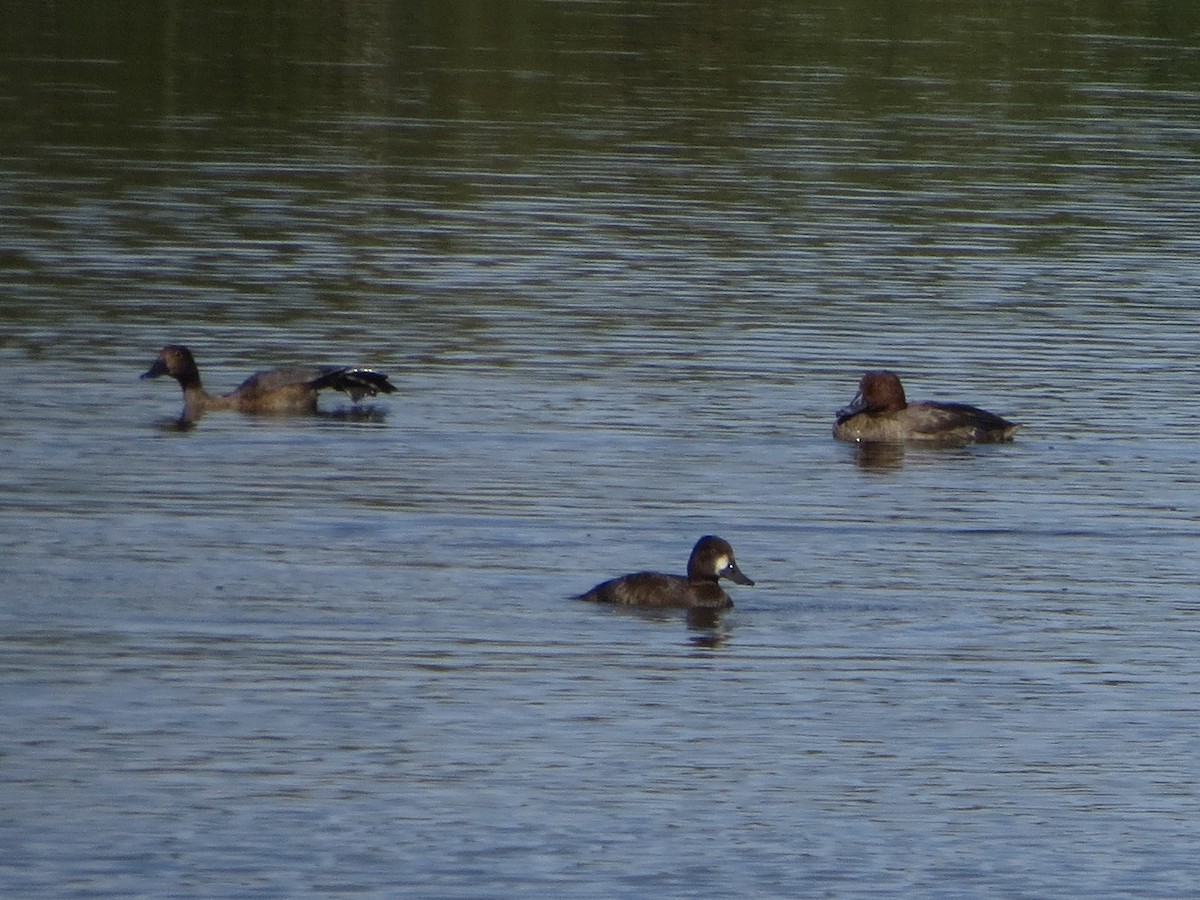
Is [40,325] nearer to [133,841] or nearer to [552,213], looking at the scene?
[552,213]

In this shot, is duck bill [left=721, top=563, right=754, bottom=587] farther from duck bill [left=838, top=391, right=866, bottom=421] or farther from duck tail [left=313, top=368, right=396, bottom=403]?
duck tail [left=313, top=368, right=396, bottom=403]

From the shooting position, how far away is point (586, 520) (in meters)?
16.7

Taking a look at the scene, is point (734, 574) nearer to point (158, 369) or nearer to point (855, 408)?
point (855, 408)

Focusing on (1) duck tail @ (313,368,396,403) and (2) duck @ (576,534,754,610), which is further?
(1) duck tail @ (313,368,396,403)

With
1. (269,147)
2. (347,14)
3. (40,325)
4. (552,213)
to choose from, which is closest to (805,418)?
(40,325)

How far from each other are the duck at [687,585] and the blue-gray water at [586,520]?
12cm

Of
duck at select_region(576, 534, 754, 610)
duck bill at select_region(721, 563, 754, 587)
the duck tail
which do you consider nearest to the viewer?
duck at select_region(576, 534, 754, 610)

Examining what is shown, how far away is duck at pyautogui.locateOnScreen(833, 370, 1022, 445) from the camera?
19703mm

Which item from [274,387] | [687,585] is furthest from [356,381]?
[687,585]

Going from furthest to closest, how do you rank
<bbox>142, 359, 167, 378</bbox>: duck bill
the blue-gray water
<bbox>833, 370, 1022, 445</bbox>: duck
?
<bbox>142, 359, 167, 378</bbox>: duck bill → <bbox>833, 370, 1022, 445</bbox>: duck → the blue-gray water

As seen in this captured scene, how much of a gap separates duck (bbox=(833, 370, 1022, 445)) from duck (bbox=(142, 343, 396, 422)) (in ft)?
10.9

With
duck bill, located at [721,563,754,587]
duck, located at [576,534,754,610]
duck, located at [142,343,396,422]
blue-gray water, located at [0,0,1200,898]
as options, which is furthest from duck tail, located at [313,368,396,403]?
duck bill, located at [721,563,754,587]

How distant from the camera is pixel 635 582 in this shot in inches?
569

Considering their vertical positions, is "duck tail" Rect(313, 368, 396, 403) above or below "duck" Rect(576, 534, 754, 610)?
above
